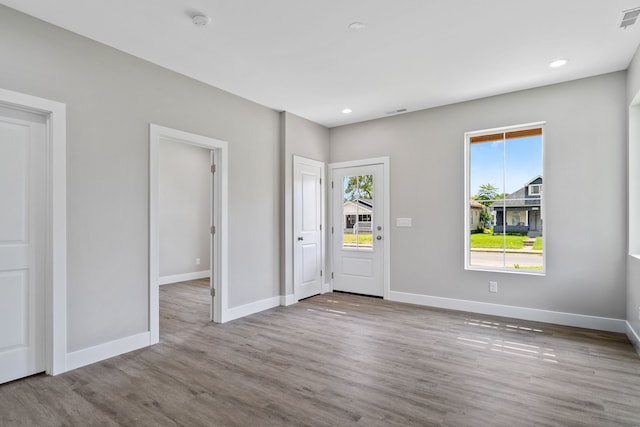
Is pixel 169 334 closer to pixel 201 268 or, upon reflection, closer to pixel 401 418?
pixel 401 418

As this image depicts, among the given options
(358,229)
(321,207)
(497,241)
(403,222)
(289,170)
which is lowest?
(497,241)

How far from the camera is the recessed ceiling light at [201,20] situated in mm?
2648

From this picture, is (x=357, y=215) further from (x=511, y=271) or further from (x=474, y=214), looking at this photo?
(x=511, y=271)

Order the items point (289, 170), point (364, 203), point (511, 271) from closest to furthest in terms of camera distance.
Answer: point (511, 271) → point (289, 170) → point (364, 203)

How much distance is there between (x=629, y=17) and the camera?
268 centimetres

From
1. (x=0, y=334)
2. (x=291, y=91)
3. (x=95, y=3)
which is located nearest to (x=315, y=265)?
(x=291, y=91)

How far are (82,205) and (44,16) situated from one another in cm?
148

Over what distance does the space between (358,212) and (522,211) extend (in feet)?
7.58

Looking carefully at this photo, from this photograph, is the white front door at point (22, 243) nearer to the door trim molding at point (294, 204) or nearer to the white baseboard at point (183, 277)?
the door trim molding at point (294, 204)

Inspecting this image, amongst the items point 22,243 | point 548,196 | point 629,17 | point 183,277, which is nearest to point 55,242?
point 22,243

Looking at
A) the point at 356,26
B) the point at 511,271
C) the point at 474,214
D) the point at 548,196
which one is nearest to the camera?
the point at 356,26

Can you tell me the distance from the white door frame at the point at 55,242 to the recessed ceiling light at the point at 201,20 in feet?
4.24

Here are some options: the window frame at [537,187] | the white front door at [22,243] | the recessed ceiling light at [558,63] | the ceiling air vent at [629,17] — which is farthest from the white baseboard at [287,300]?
the ceiling air vent at [629,17]

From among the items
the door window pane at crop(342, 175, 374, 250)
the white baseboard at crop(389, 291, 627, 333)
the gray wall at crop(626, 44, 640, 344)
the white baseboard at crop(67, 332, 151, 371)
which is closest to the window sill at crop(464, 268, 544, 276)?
the white baseboard at crop(389, 291, 627, 333)
